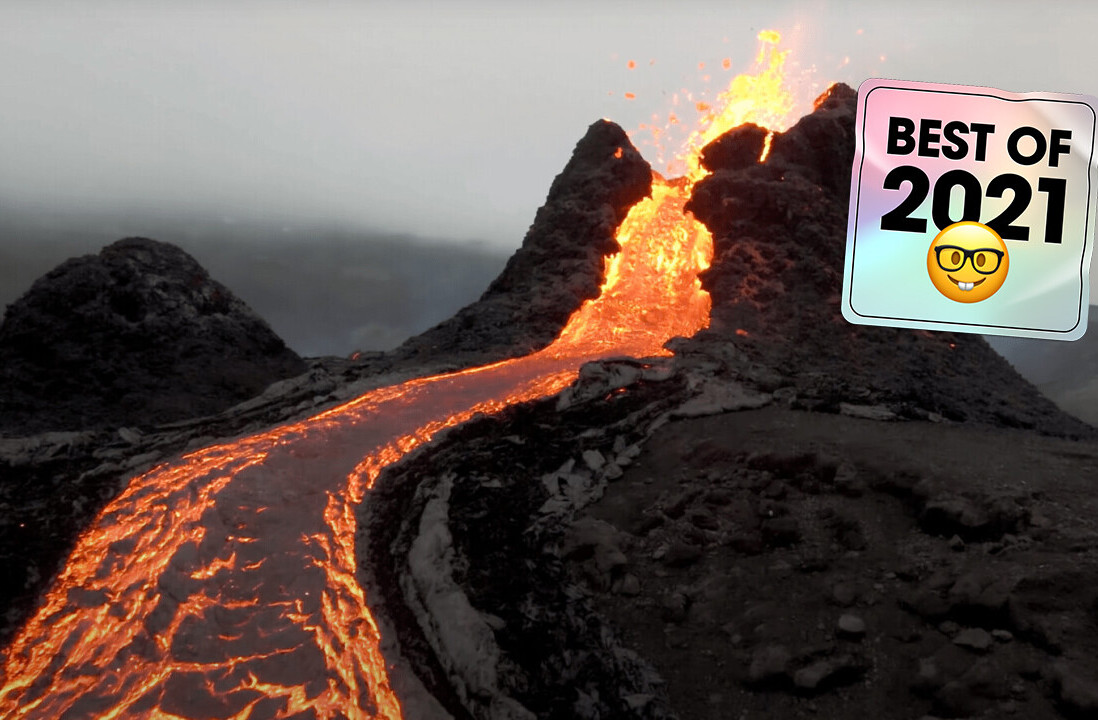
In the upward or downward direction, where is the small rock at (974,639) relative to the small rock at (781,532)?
downward

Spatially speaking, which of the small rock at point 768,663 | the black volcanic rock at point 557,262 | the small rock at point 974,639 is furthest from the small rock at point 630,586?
the black volcanic rock at point 557,262

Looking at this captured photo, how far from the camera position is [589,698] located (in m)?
6.00

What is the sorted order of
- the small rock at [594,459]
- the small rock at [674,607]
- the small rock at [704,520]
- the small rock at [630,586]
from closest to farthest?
the small rock at [674,607]
the small rock at [630,586]
the small rock at [704,520]
the small rock at [594,459]

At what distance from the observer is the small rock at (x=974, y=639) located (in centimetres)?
567

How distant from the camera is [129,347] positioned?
51.9ft

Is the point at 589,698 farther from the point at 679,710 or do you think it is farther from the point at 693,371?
the point at 693,371

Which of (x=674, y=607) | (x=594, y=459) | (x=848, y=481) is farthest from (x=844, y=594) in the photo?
(x=594, y=459)

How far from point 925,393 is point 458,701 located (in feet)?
37.7

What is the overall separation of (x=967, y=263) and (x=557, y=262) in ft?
43.3

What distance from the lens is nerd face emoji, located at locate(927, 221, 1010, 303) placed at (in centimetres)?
668

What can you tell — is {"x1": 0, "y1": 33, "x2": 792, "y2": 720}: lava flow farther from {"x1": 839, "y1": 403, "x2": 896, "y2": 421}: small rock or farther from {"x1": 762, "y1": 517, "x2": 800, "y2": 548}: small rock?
{"x1": 839, "y1": 403, "x2": 896, "y2": 421}: small rock

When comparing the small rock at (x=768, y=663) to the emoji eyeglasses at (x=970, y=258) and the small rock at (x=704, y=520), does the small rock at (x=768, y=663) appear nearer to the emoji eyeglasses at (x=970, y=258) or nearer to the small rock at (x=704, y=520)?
the small rock at (x=704, y=520)

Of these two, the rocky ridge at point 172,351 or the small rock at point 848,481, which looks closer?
the small rock at point 848,481

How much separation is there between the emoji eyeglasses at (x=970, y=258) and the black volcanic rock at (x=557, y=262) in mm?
10387
